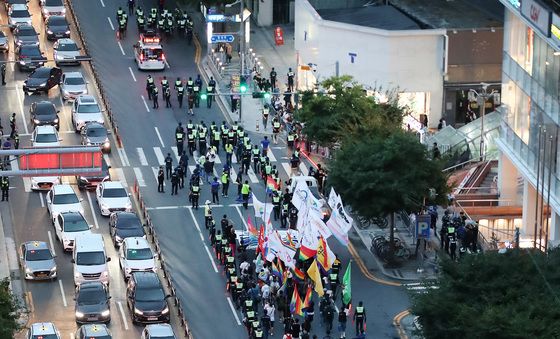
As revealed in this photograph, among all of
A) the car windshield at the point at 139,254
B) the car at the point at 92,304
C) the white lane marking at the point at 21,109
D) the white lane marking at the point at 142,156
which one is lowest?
the car at the point at 92,304

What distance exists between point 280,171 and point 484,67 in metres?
14.8

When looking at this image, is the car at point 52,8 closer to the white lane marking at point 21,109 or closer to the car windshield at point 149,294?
the white lane marking at point 21,109

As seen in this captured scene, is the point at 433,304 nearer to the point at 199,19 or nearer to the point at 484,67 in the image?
the point at 484,67

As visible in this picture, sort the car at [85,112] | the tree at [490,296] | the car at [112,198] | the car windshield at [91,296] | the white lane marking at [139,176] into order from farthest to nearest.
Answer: the car at [85,112], the white lane marking at [139,176], the car at [112,198], the car windshield at [91,296], the tree at [490,296]

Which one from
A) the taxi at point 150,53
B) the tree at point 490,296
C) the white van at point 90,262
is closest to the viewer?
the tree at point 490,296

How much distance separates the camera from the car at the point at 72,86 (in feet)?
346

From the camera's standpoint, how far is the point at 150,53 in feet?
363

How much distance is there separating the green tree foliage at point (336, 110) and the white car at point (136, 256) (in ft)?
44.6

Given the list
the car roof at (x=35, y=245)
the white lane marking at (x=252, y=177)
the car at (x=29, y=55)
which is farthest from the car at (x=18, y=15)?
the car roof at (x=35, y=245)

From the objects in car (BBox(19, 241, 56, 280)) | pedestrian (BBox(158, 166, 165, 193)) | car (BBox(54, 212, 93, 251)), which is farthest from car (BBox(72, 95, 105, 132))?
car (BBox(19, 241, 56, 280))

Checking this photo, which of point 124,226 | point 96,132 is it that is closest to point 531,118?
point 124,226

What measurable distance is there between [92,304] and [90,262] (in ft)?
13.5

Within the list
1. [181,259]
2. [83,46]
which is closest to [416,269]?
[181,259]

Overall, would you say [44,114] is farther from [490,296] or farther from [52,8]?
[490,296]
